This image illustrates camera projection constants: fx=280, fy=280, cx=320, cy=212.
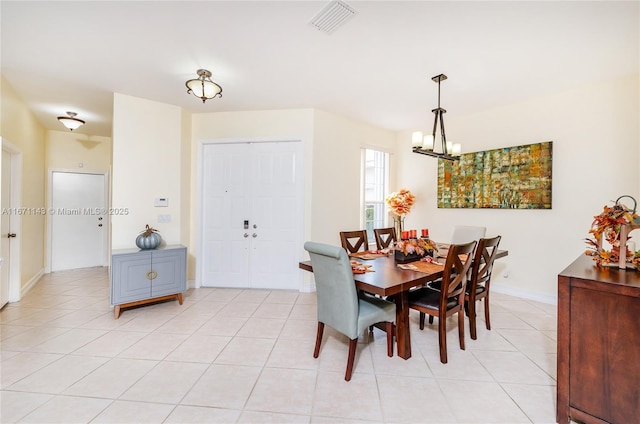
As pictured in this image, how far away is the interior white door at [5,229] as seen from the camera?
3.38m

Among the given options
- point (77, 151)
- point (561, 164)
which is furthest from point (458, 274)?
point (77, 151)

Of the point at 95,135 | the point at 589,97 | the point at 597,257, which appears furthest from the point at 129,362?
the point at 589,97

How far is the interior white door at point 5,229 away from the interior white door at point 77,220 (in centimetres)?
169

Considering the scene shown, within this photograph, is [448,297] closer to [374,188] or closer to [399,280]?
[399,280]

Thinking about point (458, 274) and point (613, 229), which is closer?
point (613, 229)

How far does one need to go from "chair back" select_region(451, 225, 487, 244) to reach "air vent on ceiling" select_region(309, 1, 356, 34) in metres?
2.78

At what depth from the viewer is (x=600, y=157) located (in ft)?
10.5

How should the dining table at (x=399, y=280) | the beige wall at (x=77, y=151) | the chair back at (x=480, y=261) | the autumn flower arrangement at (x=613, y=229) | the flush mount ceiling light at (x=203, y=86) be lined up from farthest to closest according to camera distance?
the beige wall at (x=77, y=151), the flush mount ceiling light at (x=203, y=86), the chair back at (x=480, y=261), the dining table at (x=399, y=280), the autumn flower arrangement at (x=613, y=229)

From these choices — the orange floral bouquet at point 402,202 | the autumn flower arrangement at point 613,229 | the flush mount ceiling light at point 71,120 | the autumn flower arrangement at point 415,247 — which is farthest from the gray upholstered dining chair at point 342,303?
the flush mount ceiling light at point 71,120

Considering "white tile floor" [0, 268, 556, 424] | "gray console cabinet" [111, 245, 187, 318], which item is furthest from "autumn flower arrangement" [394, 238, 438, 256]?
"gray console cabinet" [111, 245, 187, 318]

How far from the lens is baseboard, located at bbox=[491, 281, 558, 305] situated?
353 centimetres

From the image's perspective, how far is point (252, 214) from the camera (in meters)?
4.15

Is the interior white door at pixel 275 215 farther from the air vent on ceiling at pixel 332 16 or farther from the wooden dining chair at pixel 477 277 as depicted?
the wooden dining chair at pixel 477 277

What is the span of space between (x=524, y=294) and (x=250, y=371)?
3.64m
